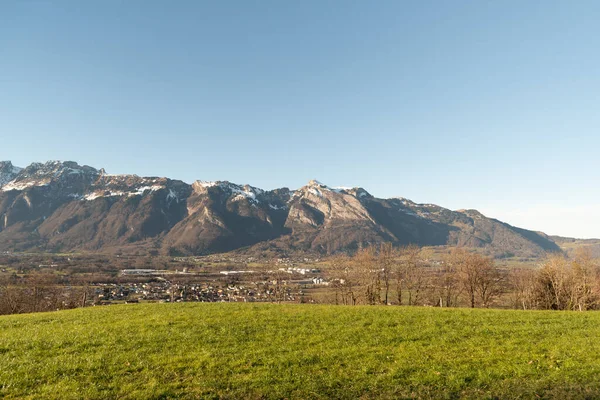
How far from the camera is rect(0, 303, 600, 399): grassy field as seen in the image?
14.1 meters

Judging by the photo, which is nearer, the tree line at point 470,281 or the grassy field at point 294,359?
the grassy field at point 294,359

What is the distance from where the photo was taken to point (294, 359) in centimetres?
1783

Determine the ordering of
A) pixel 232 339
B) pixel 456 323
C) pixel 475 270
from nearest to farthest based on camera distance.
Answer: pixel 232 339 < pixel 456 323 < pixel 475 270

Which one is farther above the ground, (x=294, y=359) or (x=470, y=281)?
(x=294, y=359)

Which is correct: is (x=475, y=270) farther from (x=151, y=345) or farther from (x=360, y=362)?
(x=151, y=345)

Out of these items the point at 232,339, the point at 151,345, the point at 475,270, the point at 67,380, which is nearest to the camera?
the point at 67,380

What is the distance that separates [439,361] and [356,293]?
202ft

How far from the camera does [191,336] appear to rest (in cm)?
2256

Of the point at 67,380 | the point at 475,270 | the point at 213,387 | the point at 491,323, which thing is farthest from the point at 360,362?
the point at 475,270

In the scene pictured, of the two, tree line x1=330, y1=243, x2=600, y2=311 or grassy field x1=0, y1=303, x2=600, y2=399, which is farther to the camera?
tree line x1=330, y1=243, x2=600, y2=311

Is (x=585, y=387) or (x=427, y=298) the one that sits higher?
(x=585, y=387)

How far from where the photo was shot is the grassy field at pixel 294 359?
556 inches

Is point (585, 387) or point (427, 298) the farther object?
point (427, 298)

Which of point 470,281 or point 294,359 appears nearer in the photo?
point 294,359
